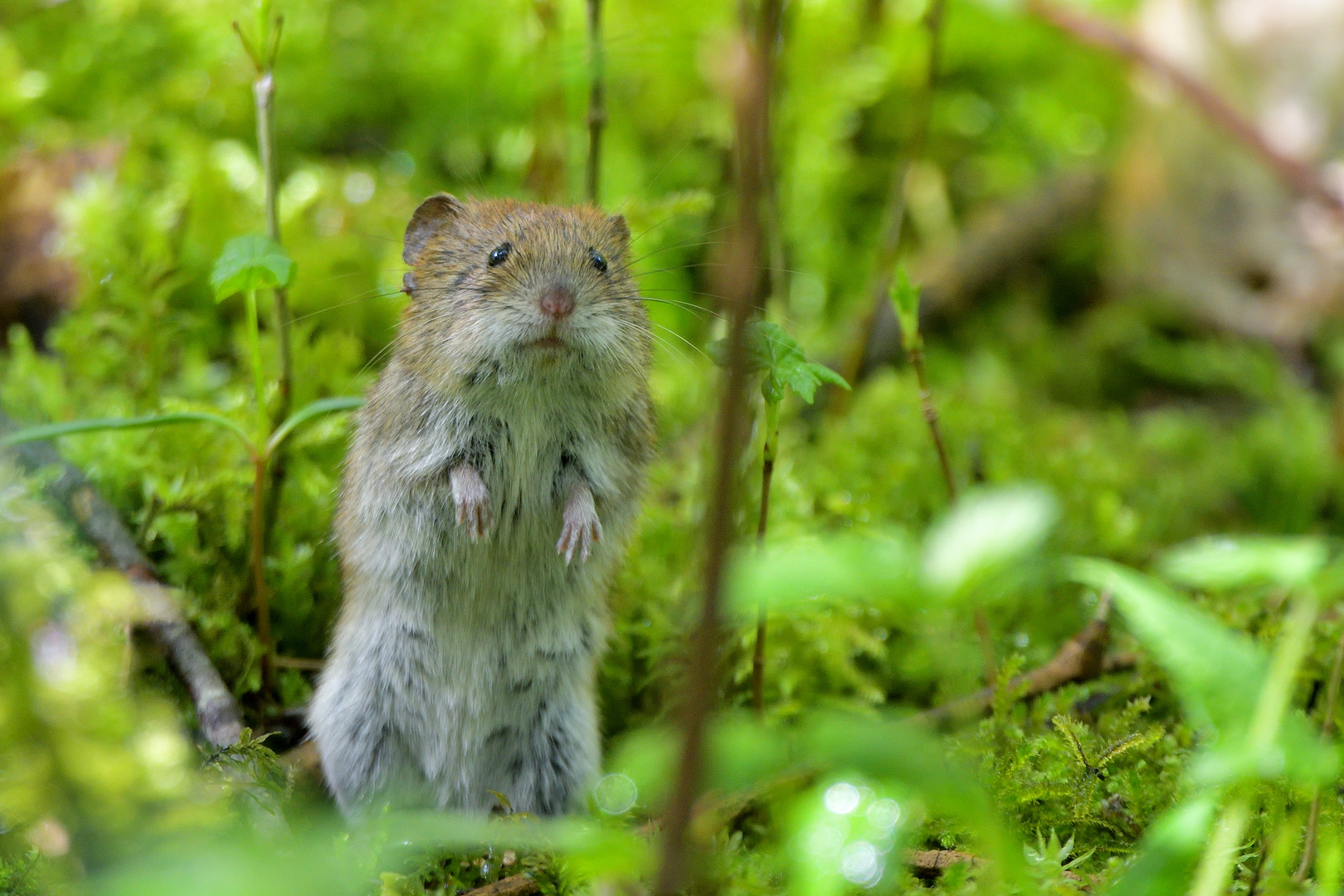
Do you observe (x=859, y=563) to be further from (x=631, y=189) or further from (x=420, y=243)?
(x=631, y=189)

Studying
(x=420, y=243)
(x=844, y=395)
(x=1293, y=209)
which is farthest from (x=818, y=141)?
(x=420, y=243)

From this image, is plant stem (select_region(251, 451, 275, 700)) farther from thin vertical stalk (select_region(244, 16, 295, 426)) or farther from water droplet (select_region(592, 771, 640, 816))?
water droplet (select_region(592, 771, 640, 816))

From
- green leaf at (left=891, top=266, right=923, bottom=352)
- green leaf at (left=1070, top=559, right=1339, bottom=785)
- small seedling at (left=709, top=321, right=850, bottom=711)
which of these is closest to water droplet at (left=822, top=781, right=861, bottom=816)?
green leaf at (left=1070, top=559, right=1339, bottom=785)

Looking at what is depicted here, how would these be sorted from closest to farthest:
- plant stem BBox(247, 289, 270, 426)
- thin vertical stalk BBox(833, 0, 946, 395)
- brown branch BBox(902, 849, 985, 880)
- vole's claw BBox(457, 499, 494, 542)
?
brown branch BBox(902, 849, 985, 880) < vole's claw BBox(457, 499, 494, 542) < plant stem BBox(247, 289, 270, 426) < thin vertical stalk BBox(833, 0, 946, 395)

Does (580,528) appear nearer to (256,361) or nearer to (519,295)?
(519,295)

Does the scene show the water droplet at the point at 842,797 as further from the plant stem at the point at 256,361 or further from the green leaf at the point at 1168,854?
the plant stem at the point at 256,361

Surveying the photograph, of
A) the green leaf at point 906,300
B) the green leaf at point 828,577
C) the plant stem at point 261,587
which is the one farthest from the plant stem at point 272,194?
the green leaf at point 828,577
